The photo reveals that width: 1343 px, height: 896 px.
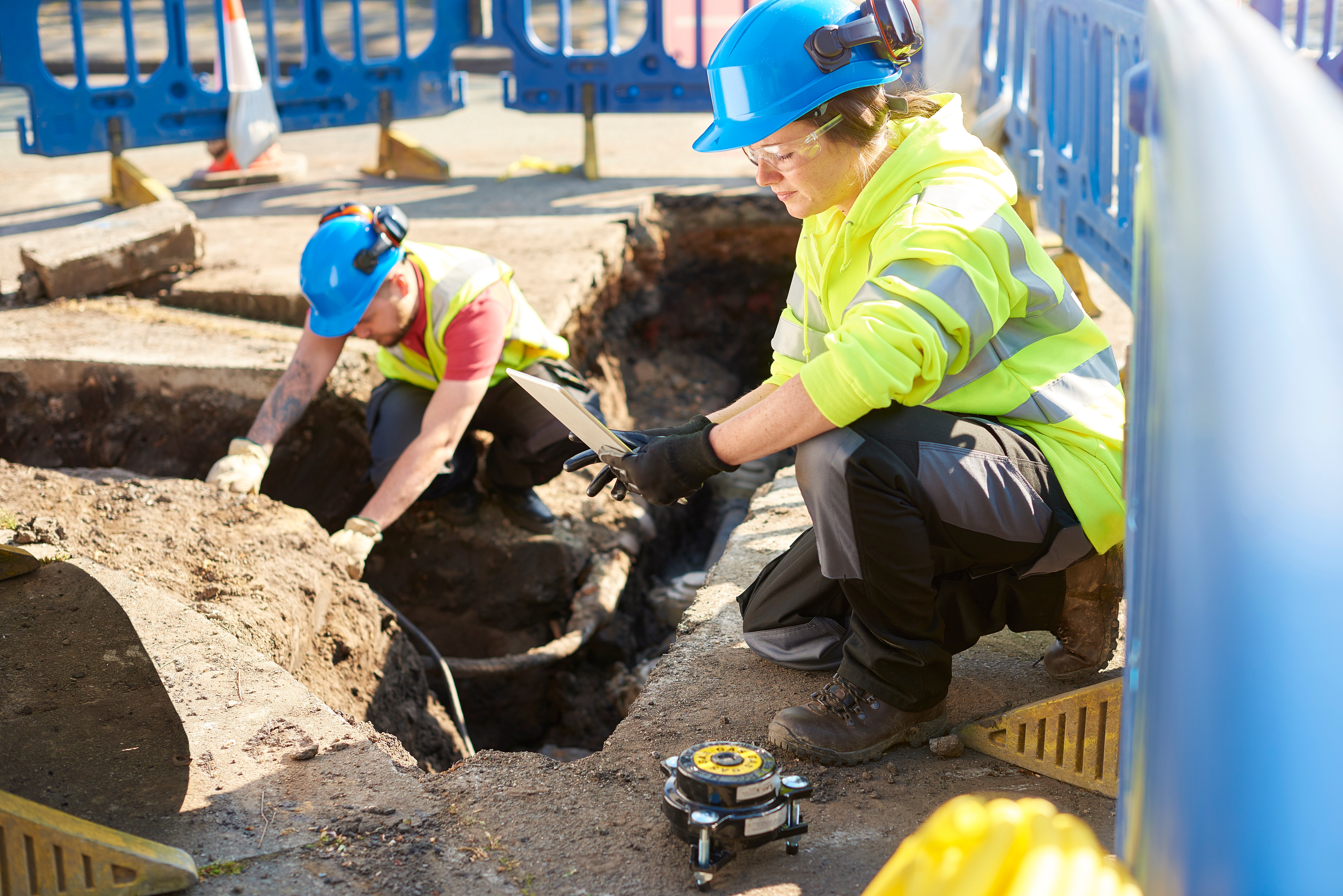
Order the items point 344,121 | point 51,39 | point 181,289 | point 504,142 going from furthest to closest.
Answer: point 51,39
point 504,142
point 344,121
point 181,289

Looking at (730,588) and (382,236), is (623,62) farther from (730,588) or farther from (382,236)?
(730,588)

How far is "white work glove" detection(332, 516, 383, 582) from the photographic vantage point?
10.0 feet

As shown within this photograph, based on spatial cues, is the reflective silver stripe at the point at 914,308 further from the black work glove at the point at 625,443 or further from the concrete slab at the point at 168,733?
the concrete slab at the point at 168,733

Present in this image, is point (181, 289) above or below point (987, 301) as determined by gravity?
below

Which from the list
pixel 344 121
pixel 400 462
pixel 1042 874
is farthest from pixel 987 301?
pixel 344 121

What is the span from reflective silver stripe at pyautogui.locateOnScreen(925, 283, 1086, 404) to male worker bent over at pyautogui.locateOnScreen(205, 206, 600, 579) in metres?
1.64

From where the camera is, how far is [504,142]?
332 inches

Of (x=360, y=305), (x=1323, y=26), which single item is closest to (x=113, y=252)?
(x=360, y=305)

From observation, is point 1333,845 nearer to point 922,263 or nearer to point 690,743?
point 922,263

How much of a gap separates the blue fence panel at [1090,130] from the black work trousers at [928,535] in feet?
4.89

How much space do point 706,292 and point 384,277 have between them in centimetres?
323

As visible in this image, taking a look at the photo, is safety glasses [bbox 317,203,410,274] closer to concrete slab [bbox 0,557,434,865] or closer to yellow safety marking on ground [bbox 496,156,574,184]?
concrete slab [bbox 0,557,434,865]

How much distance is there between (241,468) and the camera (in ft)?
10.6

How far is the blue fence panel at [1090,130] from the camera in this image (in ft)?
11.0
